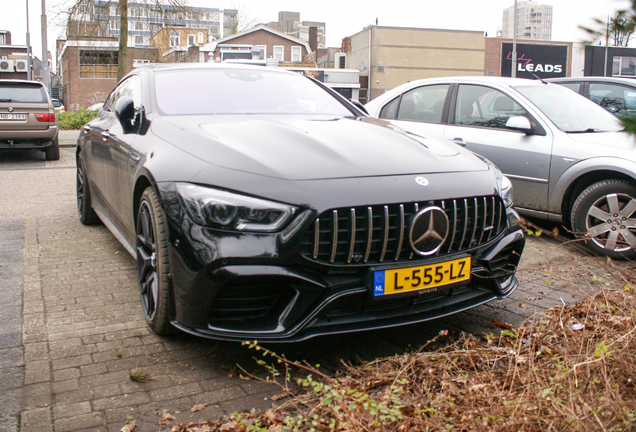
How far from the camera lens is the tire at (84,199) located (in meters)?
5.86

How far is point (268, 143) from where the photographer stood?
315cm

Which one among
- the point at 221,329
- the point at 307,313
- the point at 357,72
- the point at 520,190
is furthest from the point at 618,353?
the point at 357,72

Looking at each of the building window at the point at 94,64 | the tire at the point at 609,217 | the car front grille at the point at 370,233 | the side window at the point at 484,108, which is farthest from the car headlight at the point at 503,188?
the building window at the point at 94,64

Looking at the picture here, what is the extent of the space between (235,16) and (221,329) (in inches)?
2543

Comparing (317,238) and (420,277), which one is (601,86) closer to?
(420,277)

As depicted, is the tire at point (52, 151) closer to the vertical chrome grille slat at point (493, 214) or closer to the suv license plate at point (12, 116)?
the suv license plate at point (12, 116)

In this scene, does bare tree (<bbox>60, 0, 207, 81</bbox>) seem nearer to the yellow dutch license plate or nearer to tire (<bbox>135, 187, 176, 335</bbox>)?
tire (<bbox>135, 187, 176, 335</bbox>)

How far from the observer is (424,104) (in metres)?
6.70

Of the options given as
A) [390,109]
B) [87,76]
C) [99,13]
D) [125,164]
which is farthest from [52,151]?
[87,76]

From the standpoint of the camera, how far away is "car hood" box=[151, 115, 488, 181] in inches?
114

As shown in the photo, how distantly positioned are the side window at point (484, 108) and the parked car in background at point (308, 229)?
2.57 meters

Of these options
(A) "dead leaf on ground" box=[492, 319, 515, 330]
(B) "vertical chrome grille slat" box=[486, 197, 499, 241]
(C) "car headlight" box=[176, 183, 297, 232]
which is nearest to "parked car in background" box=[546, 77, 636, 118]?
(A) "dead leaf on ground" box=[492, 319, 515, 330]

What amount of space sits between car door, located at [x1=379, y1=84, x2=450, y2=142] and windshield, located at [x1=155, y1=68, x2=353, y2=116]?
6.63ft

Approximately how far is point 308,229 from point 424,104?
4.39 m
